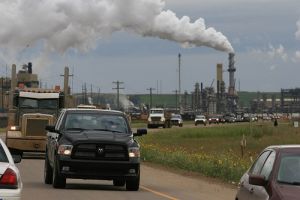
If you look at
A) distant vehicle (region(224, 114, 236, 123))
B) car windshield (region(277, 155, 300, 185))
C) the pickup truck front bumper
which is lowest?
distant vehicle (region(224, 114, 236, 123))

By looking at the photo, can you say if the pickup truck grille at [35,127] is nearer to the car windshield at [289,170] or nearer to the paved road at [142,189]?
the paved road at [142,189]

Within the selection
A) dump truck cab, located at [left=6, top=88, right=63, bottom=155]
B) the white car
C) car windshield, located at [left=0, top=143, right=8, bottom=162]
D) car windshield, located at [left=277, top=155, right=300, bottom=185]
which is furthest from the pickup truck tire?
dump truck cab, located at [left=6, top=88, right=63, bottom=155]

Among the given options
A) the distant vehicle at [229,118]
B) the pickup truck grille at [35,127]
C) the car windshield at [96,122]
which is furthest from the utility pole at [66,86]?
the distant vehicle at [229,118]

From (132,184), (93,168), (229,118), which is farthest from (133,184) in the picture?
(229,118)

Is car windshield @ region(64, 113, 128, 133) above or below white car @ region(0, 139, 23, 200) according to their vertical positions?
above

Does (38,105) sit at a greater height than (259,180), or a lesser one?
greater

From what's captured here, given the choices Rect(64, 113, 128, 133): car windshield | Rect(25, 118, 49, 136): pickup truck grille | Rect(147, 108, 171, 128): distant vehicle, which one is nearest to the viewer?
Rect(64, 113, 128, 133): car windshield

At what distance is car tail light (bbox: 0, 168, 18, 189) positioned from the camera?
11.5m

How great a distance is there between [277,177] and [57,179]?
10.9 metres

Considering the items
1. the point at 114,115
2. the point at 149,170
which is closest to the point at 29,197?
the point at 114,115

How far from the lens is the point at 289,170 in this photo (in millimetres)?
10633

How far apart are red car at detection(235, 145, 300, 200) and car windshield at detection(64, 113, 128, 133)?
10024 millimetres

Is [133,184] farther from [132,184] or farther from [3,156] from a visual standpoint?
[3,156]

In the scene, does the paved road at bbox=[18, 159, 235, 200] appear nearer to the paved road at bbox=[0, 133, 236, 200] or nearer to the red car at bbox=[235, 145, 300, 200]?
the paved road at bbox=[0, 133, 236, 200]
